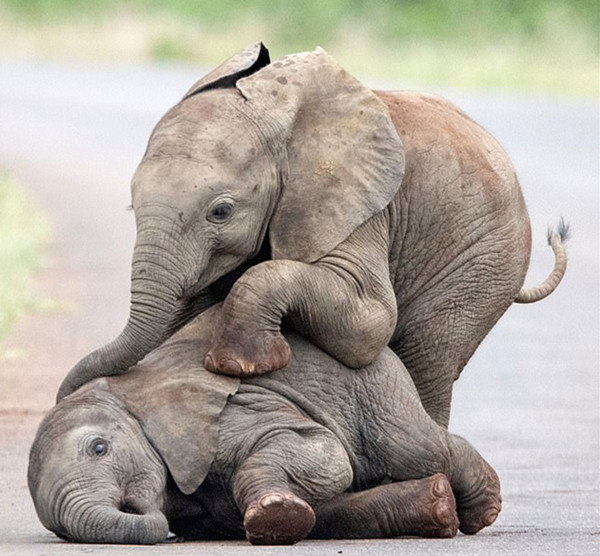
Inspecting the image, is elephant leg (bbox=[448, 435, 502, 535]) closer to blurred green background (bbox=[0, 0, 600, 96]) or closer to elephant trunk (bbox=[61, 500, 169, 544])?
elephant trunk (bbox=[61, 500, 169, 544])

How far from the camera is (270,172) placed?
7398mm

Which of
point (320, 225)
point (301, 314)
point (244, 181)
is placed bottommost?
point (301, 314)

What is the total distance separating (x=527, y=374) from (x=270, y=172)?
6112mm

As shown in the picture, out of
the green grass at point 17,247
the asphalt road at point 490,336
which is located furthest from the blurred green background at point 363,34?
the green grass at point 17,247

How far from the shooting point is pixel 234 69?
7.57 metres

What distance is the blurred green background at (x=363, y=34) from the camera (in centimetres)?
3559

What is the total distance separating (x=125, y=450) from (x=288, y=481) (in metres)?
0.56

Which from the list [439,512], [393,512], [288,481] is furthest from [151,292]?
[439,512]

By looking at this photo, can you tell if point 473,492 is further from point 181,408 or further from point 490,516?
point 181,408

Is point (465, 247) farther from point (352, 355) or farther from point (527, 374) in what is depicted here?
point (527, 374)

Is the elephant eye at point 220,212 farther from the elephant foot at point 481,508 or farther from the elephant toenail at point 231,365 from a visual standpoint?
the elephant foot at point 481,508

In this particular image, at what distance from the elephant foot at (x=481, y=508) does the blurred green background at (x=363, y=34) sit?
2359 centimetres

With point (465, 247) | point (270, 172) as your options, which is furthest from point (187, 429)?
point (465, 247)

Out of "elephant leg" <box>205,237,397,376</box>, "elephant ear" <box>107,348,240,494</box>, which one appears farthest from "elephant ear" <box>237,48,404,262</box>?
"elephant ear" <box>107,348,240,494</box>
